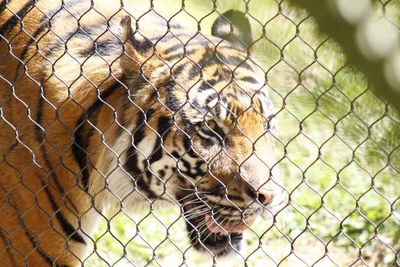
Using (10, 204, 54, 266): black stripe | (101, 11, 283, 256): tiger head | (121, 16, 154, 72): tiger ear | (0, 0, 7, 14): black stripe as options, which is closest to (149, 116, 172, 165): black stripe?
(101, 11, 283, 256): tiger head

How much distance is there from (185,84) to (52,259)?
0.88m

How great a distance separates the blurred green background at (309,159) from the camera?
50cm

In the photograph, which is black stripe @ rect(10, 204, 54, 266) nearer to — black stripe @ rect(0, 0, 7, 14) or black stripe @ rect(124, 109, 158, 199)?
black stripe @ rect(124, 109, 158, 199)

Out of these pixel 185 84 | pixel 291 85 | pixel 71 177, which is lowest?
pixel 71 177

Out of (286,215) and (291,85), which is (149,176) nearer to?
(286,215)

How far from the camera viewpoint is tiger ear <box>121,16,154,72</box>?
2844 millimetres

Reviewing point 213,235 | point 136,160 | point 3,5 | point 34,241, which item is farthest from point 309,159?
point 3,5

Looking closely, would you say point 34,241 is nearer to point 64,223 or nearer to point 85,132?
point 64,223

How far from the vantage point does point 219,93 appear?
2.69 m

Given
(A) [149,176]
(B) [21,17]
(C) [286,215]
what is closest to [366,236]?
(C) [286,215]

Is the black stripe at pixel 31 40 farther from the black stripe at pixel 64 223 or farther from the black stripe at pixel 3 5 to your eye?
the black stripe at pixel 64 223

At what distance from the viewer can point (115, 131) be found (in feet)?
9.75

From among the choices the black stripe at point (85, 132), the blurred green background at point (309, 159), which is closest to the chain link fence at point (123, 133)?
the black stripe at point (85, 132)

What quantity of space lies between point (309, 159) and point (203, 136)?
5.80ft
